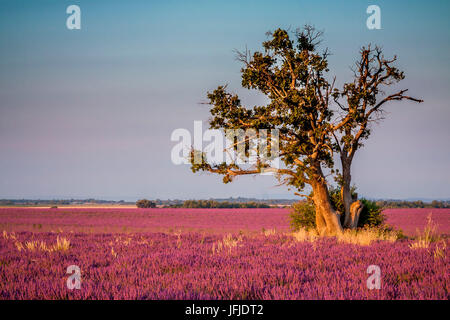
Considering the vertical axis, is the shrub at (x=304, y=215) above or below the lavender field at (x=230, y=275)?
below

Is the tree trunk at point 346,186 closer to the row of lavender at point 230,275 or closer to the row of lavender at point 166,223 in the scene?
the row of lavender at point 166,223

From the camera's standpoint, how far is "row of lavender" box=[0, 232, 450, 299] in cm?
494

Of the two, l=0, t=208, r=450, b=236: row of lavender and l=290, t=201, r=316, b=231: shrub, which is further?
l=0, t=208, r=450, b=236: row of lavender

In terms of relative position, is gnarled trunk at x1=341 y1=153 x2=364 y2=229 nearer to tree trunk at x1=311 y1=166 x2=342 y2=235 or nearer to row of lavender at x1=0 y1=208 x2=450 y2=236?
tree trunk at x1=311 y1=166 x2=342 y2=235

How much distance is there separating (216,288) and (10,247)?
827 cm

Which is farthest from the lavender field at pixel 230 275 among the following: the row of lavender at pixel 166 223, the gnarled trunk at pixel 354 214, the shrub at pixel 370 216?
the row of lavender at pixel 166 223

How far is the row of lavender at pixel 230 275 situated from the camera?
4.94m

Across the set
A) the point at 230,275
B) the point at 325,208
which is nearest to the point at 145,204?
the point at 325,208

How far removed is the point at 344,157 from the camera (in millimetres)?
16359

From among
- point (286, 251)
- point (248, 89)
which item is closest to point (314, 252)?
point (286, 251)

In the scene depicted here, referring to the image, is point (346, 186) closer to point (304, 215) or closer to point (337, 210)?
point (337, 210)

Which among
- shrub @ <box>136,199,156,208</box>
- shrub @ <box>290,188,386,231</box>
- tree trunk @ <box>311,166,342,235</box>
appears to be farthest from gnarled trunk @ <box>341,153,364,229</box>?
shrub @ <box>136,199,156,208</box>

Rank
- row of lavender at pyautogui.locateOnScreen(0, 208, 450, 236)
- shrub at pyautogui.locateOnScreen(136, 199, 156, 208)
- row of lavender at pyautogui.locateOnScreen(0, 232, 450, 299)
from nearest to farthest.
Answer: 1. row of lavender at pyautogui.locateOnScreen(0, 232, 450, 299)
2. row of lavender at pyautogui.locateOnScreen(0, 208, 450, 236)
3. shrub at pyautogui.locateOnScreen(136, 199, 156, 208)

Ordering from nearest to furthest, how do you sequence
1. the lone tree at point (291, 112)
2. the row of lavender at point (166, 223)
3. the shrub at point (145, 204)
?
the lone tree at point (291, 112) < the row of lavender at point (166, 223) < the shrub at point (145, 204)
